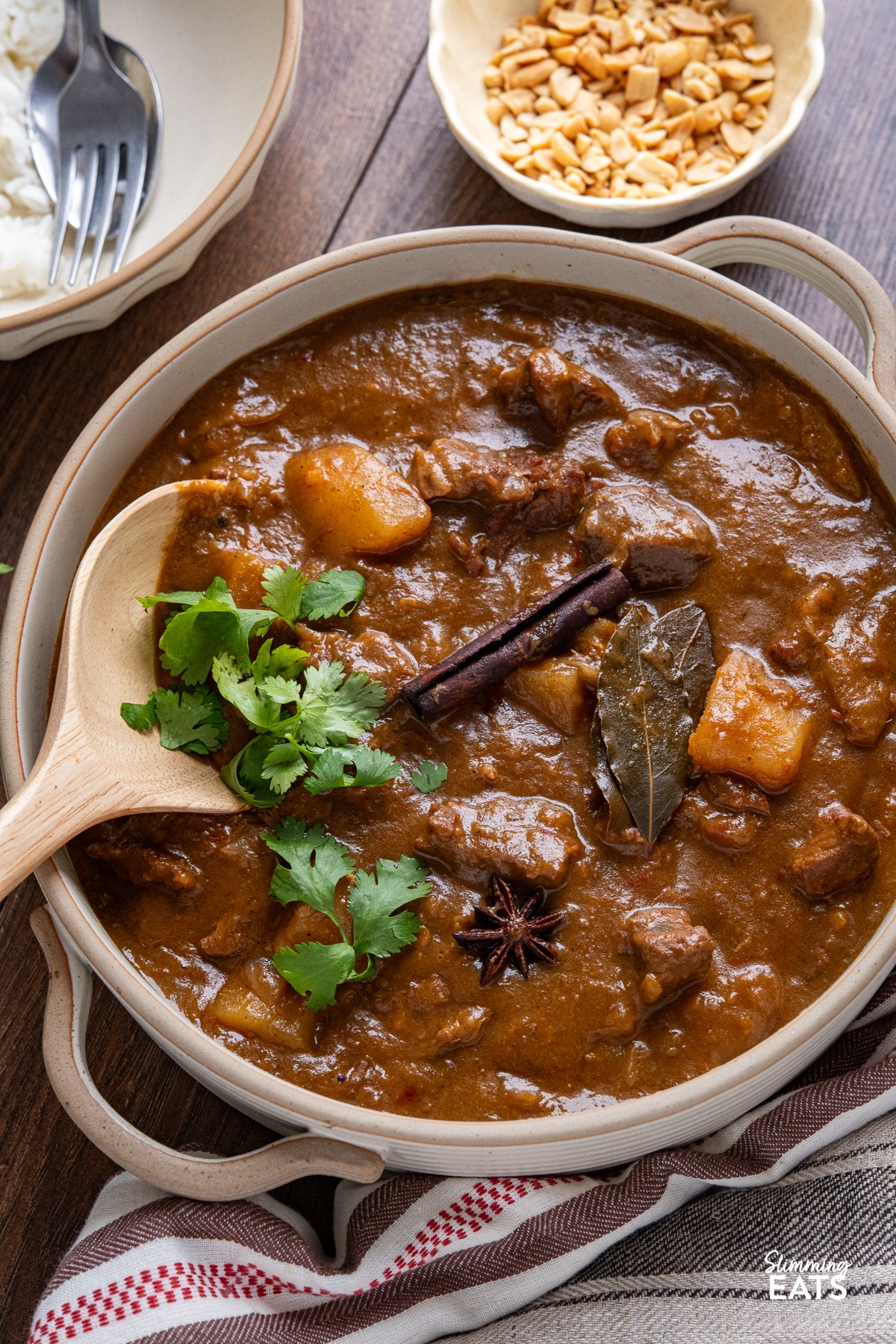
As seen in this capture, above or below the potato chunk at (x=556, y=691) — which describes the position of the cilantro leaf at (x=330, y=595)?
above

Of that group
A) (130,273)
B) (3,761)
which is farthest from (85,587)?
(130,273)

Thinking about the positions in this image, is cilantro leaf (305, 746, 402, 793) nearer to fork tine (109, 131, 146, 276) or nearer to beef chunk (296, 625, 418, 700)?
beef chunk (296, 625, 418, 700)

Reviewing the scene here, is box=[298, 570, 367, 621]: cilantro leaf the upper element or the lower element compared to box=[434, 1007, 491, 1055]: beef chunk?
upper

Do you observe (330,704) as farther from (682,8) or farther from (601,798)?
(682,8)

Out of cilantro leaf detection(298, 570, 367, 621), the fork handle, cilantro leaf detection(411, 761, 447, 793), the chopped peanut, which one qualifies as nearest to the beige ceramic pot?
the chopped peanut

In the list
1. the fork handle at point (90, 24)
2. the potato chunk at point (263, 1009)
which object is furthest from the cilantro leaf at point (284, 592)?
the fork handle at point (90, 24)

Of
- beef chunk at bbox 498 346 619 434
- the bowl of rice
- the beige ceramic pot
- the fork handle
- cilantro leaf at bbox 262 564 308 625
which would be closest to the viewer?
the beige ceramic pot

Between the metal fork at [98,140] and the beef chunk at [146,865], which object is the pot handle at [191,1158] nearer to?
the beef chunk at [146,865]
